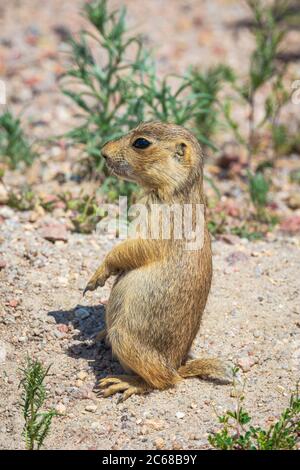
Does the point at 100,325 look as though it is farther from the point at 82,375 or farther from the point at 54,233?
the point at 54,233

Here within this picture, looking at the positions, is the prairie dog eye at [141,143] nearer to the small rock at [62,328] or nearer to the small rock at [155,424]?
the small rock at [62,328]

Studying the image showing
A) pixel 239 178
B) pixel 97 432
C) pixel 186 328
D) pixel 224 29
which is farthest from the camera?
pixel 224 29

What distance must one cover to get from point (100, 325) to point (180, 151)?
1543 millimetres

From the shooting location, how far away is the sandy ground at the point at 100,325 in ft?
15.5

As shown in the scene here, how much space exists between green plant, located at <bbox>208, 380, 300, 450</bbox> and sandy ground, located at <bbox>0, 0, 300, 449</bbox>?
114 mm

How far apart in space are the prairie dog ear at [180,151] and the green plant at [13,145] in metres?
3.00

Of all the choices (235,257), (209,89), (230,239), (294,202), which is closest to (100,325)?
(235,257)

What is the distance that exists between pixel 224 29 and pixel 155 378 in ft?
26.8

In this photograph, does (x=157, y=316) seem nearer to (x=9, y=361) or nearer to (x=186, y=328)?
(x=186, y=328)

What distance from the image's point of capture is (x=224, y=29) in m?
11.8

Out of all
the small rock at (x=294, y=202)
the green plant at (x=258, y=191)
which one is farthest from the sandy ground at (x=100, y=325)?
the green plant at (x=258, y=191)

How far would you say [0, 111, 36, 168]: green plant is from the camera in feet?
25.0

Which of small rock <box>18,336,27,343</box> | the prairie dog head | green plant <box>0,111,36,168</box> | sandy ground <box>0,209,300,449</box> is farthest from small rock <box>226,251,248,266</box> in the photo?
green plant <box>0,111,36,168</box>

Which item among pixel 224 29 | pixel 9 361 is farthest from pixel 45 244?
pixel 224 29
